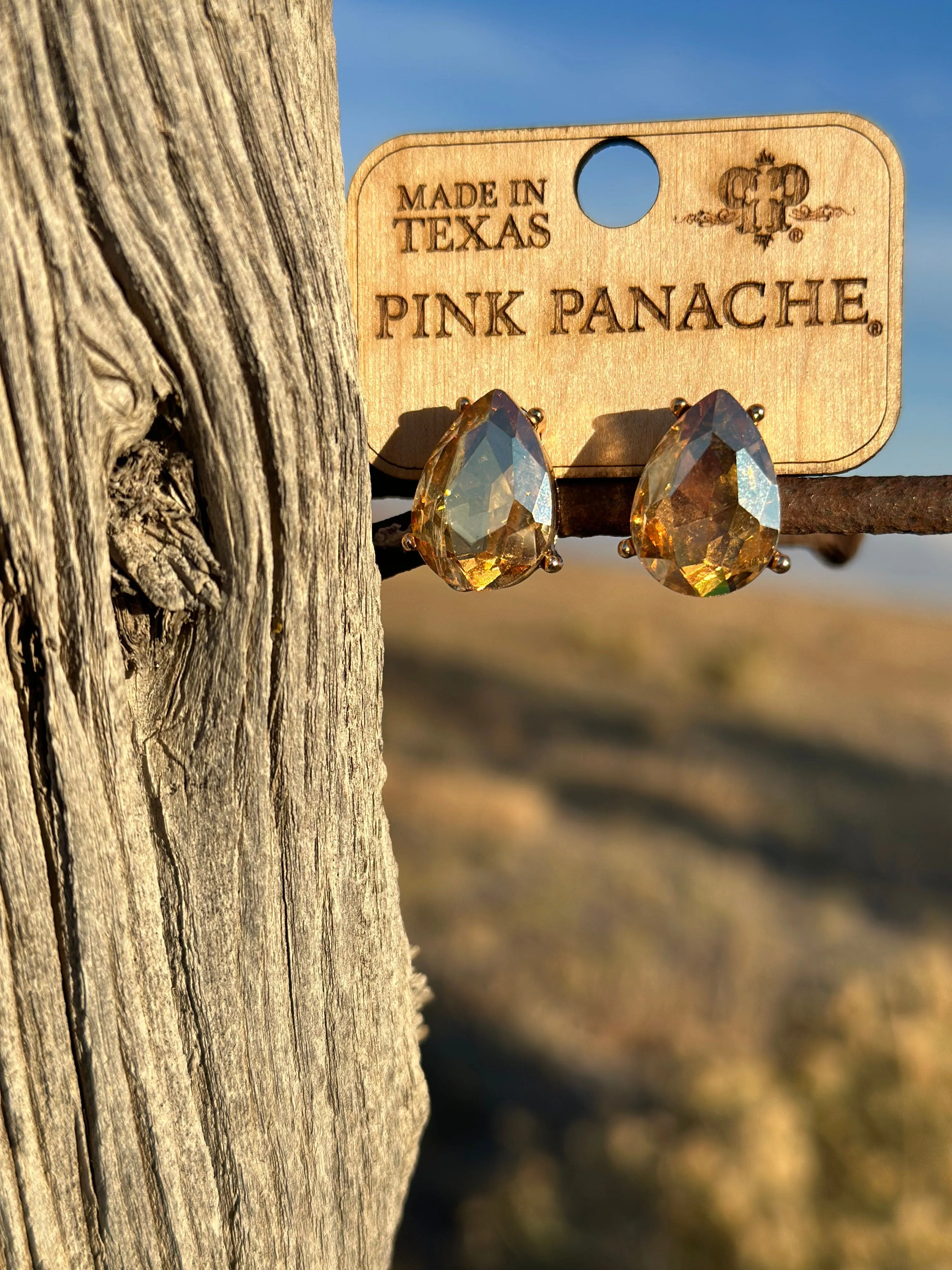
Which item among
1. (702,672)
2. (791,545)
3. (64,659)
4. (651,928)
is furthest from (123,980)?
(702,672)

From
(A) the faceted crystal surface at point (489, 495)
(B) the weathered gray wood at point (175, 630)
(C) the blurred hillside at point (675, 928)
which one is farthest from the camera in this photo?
(C) the blurred hillside at point (675, 928)

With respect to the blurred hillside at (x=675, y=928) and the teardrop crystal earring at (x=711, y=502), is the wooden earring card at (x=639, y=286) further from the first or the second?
the blurred hillside at (x=675, y=928)

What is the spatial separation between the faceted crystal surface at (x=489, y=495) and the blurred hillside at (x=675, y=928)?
62.8 inches

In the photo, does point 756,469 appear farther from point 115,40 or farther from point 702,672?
point 702,672

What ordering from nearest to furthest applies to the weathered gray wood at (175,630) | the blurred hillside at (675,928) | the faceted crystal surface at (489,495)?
the weathered gray wood at (175,630)
the faceted crystal surface at (489,495)
the blurred hillside at (675,928)

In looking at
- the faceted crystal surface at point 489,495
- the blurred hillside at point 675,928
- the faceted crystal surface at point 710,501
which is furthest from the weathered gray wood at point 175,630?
the blurred hillside at point 675,928

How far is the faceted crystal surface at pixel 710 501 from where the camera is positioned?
0.62 m

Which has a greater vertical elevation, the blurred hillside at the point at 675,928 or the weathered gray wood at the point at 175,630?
the weathered gray wood at the point at 175,630

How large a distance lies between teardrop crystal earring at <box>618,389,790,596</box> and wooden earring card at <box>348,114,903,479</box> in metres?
0.03

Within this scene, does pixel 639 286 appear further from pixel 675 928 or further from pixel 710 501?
pixel 675 928

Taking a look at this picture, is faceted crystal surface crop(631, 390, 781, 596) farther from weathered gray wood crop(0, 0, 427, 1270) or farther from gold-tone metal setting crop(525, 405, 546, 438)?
weathered gray wood crop(0, 0, 427, 1270)

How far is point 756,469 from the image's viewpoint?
2.06ft

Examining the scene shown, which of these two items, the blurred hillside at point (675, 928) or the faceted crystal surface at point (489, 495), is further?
the blurred hillside at point (675, 928)

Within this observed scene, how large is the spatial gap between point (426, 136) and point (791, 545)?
45 cm
